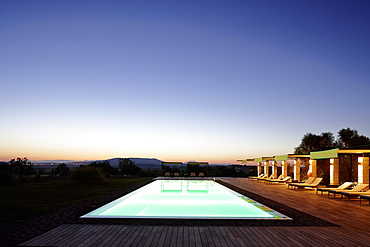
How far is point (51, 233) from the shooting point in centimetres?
435

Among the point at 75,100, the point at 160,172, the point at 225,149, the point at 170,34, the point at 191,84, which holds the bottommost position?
the point at 160,172

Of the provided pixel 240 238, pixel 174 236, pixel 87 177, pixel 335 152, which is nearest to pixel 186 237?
pixel 174 236

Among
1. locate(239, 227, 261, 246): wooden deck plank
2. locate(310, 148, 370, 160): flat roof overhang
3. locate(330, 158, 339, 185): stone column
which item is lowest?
locate(239, 227, 261, 246): wooden deck plank

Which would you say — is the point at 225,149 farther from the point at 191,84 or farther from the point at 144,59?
the point at 144,59

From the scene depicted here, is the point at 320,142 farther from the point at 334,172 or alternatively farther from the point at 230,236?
the point at 230,236

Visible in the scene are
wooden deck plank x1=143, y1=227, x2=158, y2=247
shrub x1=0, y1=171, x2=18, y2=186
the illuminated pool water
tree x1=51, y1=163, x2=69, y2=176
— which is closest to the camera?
wooden deck plank x1=143, y1=227, x2=158, y2=247

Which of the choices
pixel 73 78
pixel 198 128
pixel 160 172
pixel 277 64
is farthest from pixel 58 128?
pixel 277 64

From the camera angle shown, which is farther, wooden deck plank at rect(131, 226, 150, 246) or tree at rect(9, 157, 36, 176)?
tree at rect(9, 157, 36, 176)

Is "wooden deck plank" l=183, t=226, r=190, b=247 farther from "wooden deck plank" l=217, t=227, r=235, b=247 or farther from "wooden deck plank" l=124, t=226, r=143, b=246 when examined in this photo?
"wooden deck plank" l=124, t=226, r=143, b=246

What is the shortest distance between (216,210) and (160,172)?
15.9 m

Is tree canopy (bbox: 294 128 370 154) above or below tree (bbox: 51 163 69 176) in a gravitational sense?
above

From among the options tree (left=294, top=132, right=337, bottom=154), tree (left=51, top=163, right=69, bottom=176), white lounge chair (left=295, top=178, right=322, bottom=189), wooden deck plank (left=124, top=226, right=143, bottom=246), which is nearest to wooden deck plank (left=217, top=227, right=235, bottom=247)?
wooden deck plank (left=124, top=226, right=143, bottom=246)

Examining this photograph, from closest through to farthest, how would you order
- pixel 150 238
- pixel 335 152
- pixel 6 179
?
1. pixel 150 238
2. pixel 335 152
3. pixel 6 179

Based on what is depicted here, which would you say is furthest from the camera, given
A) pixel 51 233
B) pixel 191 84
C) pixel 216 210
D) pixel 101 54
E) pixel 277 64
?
pixel 191 84
